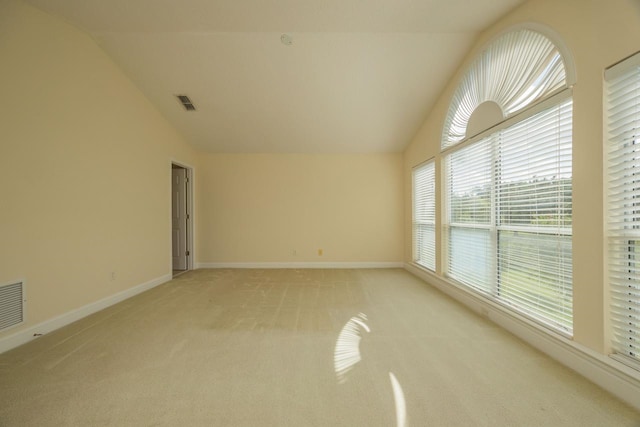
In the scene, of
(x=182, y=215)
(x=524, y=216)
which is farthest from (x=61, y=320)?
(x=524, y=216)

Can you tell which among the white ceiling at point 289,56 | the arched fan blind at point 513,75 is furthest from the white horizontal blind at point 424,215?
the arched fan blind at point 513,75

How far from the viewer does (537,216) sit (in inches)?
93.3

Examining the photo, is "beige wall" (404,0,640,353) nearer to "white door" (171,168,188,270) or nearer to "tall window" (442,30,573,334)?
"tall window" (442,30,573,334)

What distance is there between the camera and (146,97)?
14.0ft

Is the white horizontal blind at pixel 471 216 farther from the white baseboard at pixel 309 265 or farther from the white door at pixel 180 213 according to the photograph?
the white door at pixel 180 213

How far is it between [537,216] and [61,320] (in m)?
4.95

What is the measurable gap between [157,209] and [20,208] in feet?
6.67

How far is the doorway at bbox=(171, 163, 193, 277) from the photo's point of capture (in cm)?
572

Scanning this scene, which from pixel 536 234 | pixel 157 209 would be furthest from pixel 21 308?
pixel 536 234

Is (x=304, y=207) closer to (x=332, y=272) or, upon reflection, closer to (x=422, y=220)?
(x=332, y=272)

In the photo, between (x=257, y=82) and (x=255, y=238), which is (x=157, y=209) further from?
(x=257, y=82)

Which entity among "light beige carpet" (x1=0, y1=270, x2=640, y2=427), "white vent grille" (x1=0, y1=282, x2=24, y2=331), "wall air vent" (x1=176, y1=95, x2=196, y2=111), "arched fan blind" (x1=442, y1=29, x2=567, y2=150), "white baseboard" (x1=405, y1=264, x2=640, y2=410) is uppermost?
"wall air vent" (x1=176, y1=95, x2=196, y2=111)

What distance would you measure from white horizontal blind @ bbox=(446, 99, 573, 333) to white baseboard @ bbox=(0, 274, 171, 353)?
15.7 feet

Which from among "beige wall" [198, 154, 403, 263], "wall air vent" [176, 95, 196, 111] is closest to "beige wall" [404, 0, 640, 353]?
"beige wall" [198, 154, 403, 263]
